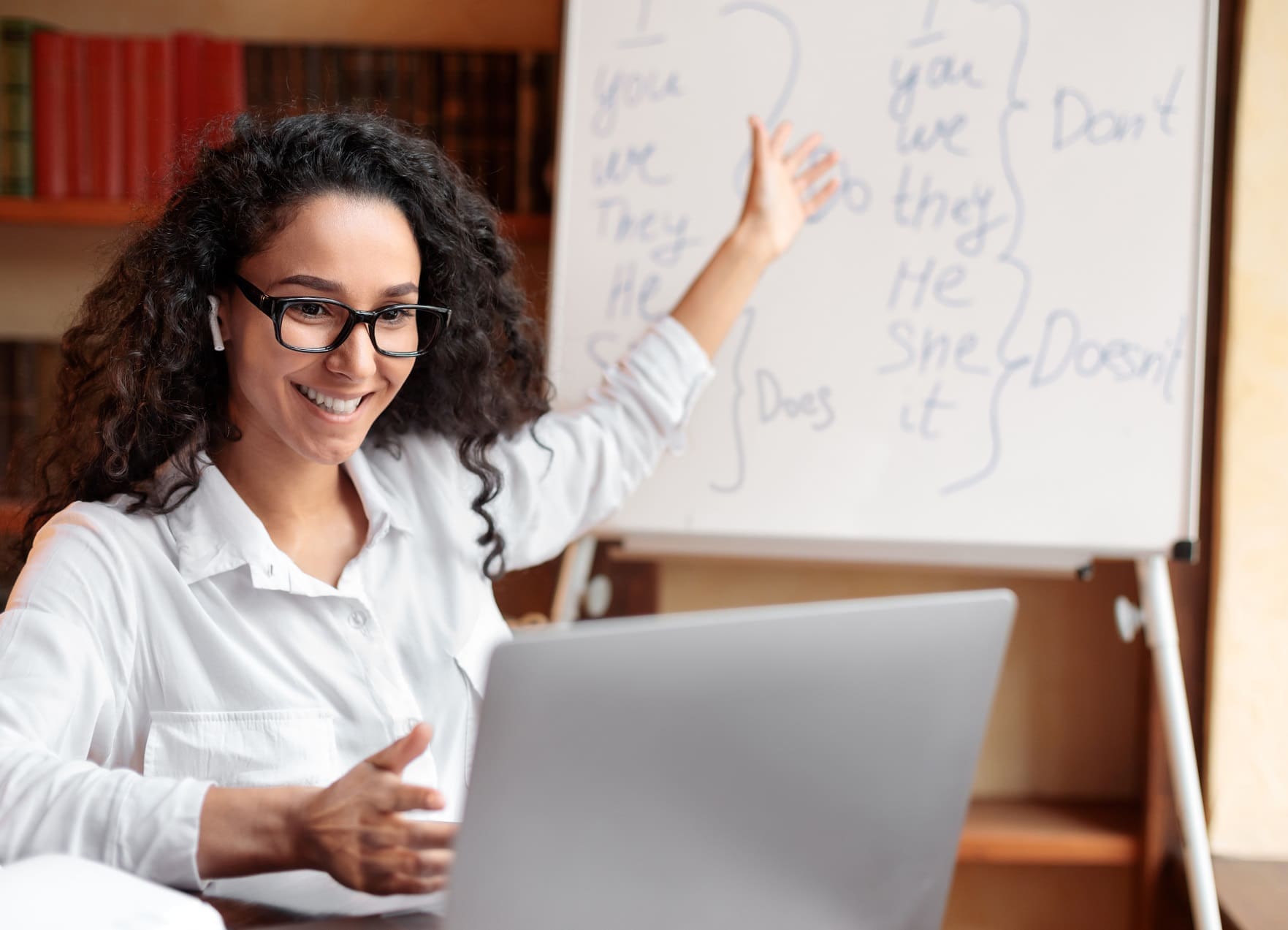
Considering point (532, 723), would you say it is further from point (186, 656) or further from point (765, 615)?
point (186, 656)

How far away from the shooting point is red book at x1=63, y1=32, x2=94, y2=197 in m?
1.65

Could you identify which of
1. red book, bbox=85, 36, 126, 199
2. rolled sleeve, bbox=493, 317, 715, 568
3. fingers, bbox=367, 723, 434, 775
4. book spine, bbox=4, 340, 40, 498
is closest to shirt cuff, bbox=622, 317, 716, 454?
rolled sleeve, bbox=493, 317, 715, 568

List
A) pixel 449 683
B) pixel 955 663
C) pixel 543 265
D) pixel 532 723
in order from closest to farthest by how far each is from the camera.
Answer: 1. pixel 532 723
2. pixel 955 663
3. pixel 449 683
4. pixel 543 265

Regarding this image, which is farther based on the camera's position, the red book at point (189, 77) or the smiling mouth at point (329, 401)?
the red book at point (189, 77)

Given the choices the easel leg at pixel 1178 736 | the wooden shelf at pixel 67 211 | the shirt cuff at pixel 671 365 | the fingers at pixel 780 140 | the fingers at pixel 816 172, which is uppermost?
the fingers at pixel 780 140

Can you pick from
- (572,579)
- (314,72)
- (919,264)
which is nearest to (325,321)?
(572,579)

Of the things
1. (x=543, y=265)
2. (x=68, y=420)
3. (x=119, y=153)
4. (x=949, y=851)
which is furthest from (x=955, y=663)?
(x=119, y=153)

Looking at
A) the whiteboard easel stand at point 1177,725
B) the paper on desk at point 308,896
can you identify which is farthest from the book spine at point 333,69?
the paper on desk at point 308,896

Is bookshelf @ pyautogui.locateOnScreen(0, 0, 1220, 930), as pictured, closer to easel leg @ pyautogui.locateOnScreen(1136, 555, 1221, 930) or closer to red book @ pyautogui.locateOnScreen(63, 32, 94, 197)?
red book @ pyautogui.locateOnScreen(63, 32, 94, 197)

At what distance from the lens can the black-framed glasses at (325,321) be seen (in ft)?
3.12

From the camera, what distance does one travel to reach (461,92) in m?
1.70

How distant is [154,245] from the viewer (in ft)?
3.34

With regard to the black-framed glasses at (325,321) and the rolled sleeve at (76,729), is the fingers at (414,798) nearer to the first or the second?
the rolled sleeve at (76,729)

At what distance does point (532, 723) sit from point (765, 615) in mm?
132
